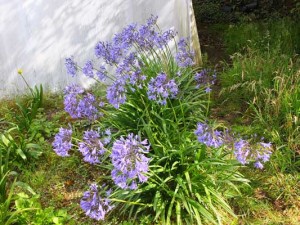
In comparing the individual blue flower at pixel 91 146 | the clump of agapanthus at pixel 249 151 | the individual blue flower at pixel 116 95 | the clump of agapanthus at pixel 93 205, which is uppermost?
the individual blue flower at pixel 116 95

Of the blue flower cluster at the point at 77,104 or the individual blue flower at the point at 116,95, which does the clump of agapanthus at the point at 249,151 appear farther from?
the blue flower cluster at the point at 77,104

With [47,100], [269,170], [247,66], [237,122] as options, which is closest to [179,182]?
[269,170]

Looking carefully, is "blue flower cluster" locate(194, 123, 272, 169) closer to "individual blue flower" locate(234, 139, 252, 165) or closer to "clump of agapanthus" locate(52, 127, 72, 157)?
"individual blue flower" locate(234, 139, 252, 165)

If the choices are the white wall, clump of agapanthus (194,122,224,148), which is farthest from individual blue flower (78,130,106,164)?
the white wall

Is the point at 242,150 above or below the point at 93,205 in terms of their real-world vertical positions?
below

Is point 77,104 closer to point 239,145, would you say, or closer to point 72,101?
point 72,101

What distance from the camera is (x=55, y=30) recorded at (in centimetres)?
505

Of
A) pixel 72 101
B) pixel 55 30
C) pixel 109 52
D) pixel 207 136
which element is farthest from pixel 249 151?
pixel 55 30

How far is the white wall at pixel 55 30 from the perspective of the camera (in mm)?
4930

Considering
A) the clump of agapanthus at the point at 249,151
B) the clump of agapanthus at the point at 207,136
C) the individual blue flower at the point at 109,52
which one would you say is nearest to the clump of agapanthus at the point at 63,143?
the clump of agapanthus at the point at 207,136

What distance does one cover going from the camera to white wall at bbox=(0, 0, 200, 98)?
4930mm

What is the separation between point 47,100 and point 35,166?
140cm

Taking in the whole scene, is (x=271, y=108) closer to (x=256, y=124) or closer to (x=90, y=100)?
(x=256, y=124)

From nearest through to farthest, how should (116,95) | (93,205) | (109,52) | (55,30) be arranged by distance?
1. (93,205)
2. (116,95)
3. (109,52)
4. (55,30)
